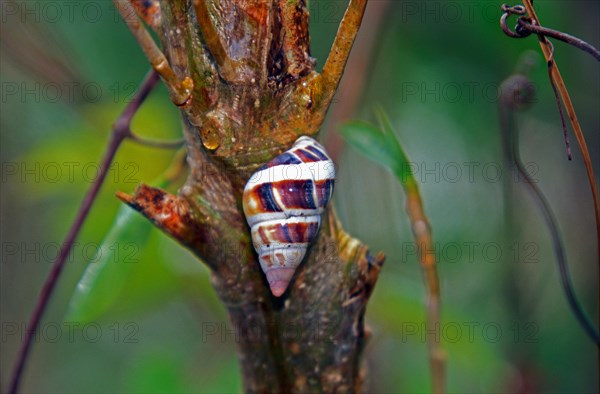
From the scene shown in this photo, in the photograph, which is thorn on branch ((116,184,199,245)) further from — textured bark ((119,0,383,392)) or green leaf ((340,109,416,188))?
green leaf ((340,109,416,188))

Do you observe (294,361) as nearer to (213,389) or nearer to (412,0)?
(213,389)

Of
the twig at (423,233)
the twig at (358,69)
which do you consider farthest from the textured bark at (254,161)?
the twig at (358,69)

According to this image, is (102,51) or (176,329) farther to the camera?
(176,329)

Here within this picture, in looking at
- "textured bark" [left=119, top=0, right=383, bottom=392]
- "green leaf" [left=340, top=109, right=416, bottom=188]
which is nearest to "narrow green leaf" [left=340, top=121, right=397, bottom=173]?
"green leaf" [left=340, top=109, right=416, bottom=188]

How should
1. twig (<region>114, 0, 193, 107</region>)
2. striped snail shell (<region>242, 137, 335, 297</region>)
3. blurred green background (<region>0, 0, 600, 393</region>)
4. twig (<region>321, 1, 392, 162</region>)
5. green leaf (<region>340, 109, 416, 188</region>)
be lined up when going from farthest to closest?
blurred green background (<region>0, 0, 600, 393</region>) → twig (<region>321, 1, 392, 162</region>) → green leaf (<region>340, 109, 416, 188</region>) → striped snail shell (<region>242, 137, 335, 297</region>) → twig (<region>114, 0, 193, 107</region>)

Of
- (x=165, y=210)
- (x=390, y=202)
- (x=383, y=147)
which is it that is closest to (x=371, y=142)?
(x=383, y=147)

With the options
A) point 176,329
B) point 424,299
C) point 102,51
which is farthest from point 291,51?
point 176,329

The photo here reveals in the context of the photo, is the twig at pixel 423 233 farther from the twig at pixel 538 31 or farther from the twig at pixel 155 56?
the twig at pixel 155 56
